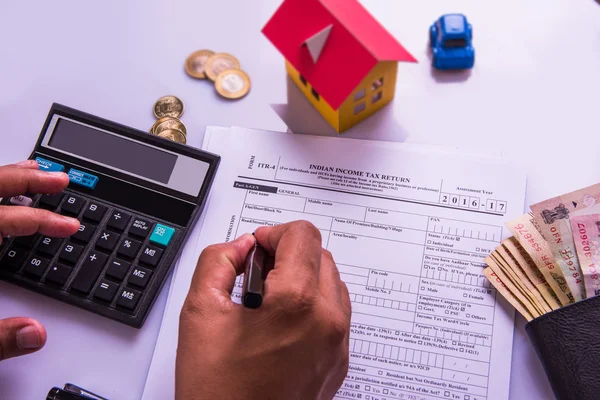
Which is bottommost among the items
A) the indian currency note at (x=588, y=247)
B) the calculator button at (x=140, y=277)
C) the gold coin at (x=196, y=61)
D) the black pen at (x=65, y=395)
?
the black pen at (x=65, y=395)

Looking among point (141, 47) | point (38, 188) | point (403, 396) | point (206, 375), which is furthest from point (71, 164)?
point (403, 396)

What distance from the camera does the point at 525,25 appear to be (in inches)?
28.7

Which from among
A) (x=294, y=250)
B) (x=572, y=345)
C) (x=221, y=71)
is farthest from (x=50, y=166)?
(x=572, y=345)

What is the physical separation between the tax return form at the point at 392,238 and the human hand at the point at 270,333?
0.33 ft

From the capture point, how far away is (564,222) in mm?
619

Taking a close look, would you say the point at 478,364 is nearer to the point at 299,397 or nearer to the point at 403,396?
the point at 403,396

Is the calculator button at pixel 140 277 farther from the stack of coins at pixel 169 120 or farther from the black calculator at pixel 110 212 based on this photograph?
the stack of coins at pixel 169 120

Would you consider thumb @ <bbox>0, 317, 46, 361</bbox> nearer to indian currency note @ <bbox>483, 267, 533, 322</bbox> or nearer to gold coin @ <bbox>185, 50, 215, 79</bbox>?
gold coin @ <bbox>185, 50, 215, 79</bbox>

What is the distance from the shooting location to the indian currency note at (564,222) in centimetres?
61

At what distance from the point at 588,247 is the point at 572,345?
11 cm

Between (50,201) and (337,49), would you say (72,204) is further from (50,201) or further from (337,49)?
(337,49)

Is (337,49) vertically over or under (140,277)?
over

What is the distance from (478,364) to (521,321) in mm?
69

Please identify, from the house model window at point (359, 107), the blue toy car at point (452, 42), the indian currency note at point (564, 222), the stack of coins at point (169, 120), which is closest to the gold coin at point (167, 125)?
the stack of coins at point (169, 120)
